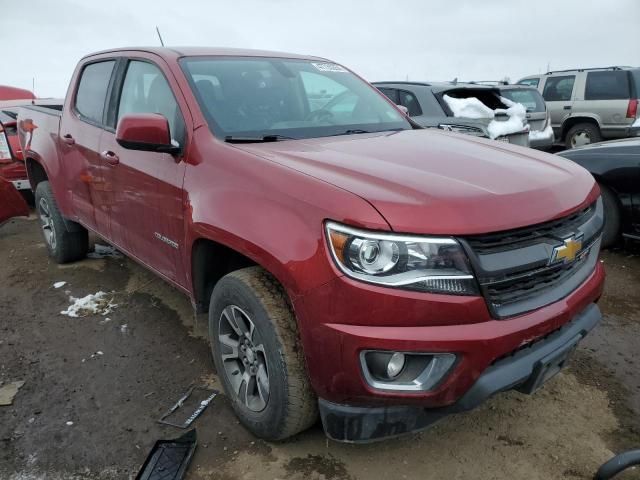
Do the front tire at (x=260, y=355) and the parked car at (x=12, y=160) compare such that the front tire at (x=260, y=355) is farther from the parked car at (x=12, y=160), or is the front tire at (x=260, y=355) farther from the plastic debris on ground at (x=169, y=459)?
the parked car at (x=12, y=160)

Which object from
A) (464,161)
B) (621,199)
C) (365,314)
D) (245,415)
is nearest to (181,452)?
(245,415)

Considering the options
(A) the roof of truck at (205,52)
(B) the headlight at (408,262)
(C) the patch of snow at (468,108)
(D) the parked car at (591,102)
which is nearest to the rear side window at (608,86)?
(D) the parked car at (591,102)

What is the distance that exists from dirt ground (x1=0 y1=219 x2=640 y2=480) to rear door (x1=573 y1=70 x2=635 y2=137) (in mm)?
7176

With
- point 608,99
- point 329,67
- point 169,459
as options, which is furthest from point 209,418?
point 608,99

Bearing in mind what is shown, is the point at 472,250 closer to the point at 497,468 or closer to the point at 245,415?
the point at 497,468

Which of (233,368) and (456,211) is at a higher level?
(456,211)

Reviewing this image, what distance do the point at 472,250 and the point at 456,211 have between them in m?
0.15

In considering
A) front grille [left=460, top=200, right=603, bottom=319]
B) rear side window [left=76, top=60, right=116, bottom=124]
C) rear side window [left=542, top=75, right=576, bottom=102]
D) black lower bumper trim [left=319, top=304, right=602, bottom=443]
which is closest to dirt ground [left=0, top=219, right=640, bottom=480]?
black lower bumper trim [left=319, top=304, right=602, bottom=443]

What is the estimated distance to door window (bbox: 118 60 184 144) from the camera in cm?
276

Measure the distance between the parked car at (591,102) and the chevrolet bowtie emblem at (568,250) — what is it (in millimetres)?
8149

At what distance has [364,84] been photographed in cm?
365

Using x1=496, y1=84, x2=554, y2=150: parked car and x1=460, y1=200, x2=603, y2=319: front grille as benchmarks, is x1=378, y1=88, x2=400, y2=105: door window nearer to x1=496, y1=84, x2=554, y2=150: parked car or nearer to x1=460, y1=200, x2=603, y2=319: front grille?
x1=496, y1=84, x2=554, y2=150: parked car

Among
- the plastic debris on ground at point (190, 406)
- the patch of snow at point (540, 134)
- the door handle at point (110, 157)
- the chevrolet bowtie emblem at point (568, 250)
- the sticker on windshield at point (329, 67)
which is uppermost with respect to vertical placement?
the sticker on windshield at point (329, 67)

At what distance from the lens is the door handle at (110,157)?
126 inches
